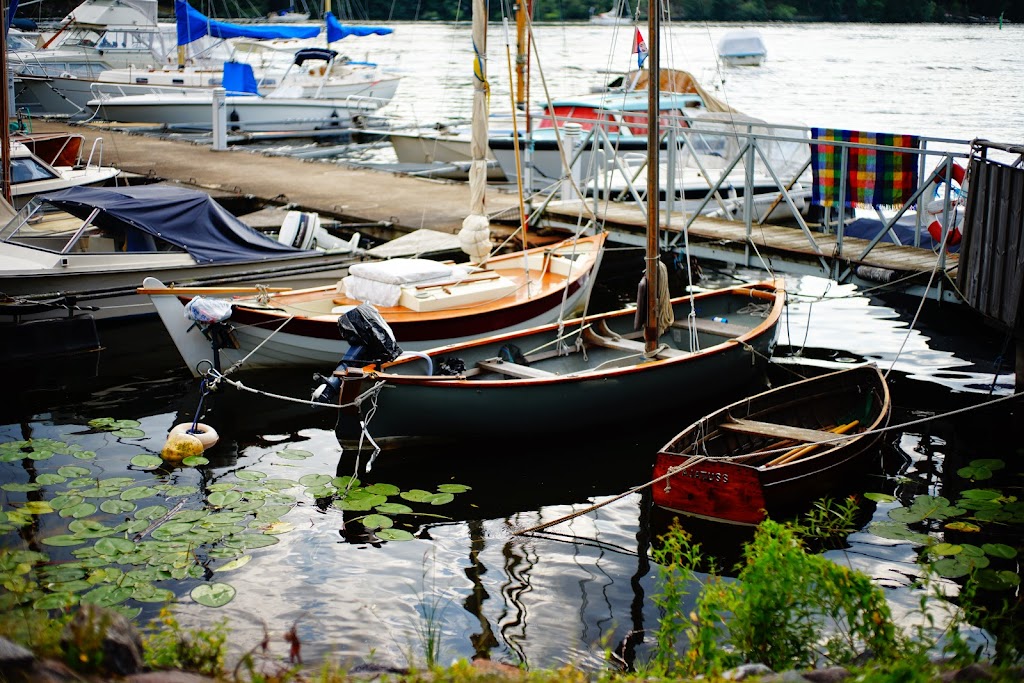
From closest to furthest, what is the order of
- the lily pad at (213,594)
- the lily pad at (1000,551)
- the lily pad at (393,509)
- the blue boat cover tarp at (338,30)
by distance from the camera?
the lily pad at (213,594), the lily pad at (1000,551), the lily pad at (393,509), the blue boat cover tarp at (338,30)

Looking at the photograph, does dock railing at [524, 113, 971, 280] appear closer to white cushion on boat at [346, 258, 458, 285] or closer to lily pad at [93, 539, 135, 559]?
white cushion on boat at [346, 258, 458, 285]

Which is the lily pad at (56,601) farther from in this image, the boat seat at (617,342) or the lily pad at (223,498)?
the boat seat at (617,342)

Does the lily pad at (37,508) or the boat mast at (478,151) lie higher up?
the boat mast at (478,151)

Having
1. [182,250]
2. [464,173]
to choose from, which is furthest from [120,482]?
[464,173]

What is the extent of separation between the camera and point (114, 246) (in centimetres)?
1532

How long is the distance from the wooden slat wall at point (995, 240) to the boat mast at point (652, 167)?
10.6ft

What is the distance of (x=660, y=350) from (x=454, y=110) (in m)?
37.3

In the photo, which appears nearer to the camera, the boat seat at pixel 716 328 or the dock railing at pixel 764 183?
the boat seat at pixel 716 328

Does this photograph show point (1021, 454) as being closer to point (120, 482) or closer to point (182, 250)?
point (120, 482)

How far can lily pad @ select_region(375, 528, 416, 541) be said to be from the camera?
8883mm

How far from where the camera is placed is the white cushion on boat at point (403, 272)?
12.9m

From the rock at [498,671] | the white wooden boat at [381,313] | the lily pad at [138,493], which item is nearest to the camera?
the rock at [498,671]

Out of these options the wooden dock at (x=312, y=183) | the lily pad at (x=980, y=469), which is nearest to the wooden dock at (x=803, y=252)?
the lily pad at (x=980, y=469)

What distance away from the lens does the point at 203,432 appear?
1101 cm
